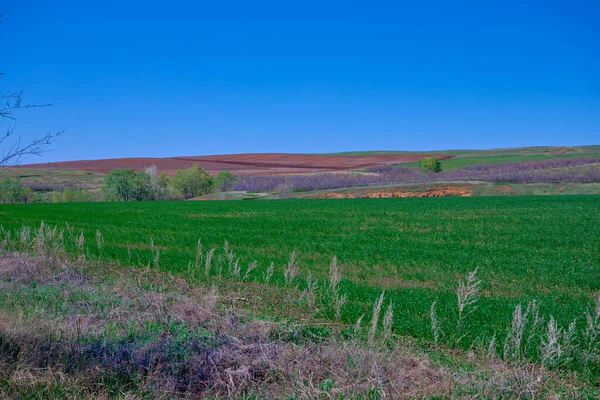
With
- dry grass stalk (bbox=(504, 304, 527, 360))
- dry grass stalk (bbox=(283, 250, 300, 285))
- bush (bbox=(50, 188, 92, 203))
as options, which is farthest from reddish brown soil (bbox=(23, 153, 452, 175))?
dry grass stalk (bbox=(504, 304, 527, 360))

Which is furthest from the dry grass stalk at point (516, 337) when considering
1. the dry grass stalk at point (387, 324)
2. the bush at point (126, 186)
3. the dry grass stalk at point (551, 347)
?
the bush at point (126, 186)

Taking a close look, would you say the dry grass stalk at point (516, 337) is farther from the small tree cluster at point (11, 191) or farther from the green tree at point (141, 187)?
the small tree cluster at point (11, 191)

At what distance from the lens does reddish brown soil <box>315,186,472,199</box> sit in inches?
2117

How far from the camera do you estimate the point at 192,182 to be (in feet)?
240

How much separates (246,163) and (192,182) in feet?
139

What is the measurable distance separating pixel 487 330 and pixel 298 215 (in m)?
22.4

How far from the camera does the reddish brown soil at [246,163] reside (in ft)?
324

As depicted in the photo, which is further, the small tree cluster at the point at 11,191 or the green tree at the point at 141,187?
the green tree at the point at 141,187

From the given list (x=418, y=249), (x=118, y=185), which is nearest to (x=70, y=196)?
(x=118, y=185)

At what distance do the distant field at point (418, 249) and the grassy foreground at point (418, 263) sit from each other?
0.05 metres

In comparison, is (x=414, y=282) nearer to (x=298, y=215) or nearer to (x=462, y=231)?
(x=462, y=231)

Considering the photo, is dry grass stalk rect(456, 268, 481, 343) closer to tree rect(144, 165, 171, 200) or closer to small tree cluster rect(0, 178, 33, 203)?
tree rect(144, 165, 171, 200)

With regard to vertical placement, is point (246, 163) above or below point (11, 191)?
above

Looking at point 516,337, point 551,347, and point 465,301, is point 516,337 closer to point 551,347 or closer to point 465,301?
point 551,347
